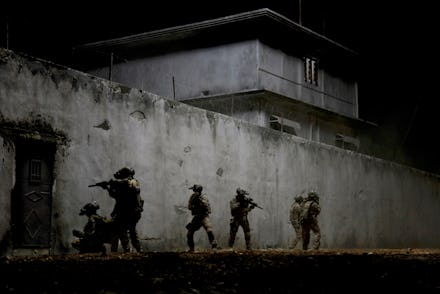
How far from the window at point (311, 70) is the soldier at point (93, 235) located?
1690cm

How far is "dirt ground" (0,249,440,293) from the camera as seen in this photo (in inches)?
247

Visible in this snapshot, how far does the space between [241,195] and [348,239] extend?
26.7ft

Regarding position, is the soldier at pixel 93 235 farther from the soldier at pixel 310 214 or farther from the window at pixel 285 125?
the window at pixel 285 125

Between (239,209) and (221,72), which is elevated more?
(221,72)

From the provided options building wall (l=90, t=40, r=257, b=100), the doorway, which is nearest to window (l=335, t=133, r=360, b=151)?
building wall (l=90, t=40, r=257, b=100)

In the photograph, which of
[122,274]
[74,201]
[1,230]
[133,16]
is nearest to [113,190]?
[74,201]

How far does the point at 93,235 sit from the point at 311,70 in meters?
17.7

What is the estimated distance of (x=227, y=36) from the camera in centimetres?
2439

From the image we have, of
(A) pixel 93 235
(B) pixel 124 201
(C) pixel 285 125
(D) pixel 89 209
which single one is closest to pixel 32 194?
(D) pixel 89 209

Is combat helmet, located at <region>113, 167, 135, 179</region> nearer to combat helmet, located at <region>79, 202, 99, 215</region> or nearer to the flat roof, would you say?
combat helmet, located at <region>79, 202, 99, 215</region>

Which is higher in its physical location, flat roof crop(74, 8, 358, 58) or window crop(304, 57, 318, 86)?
flat roof crop(74, 8, 358, 58)

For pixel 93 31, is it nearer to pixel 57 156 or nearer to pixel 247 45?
pixel 247 45

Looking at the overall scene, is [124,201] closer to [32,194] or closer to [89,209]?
[89,209]

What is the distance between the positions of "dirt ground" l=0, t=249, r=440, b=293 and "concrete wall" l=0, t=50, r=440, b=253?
132 inches
